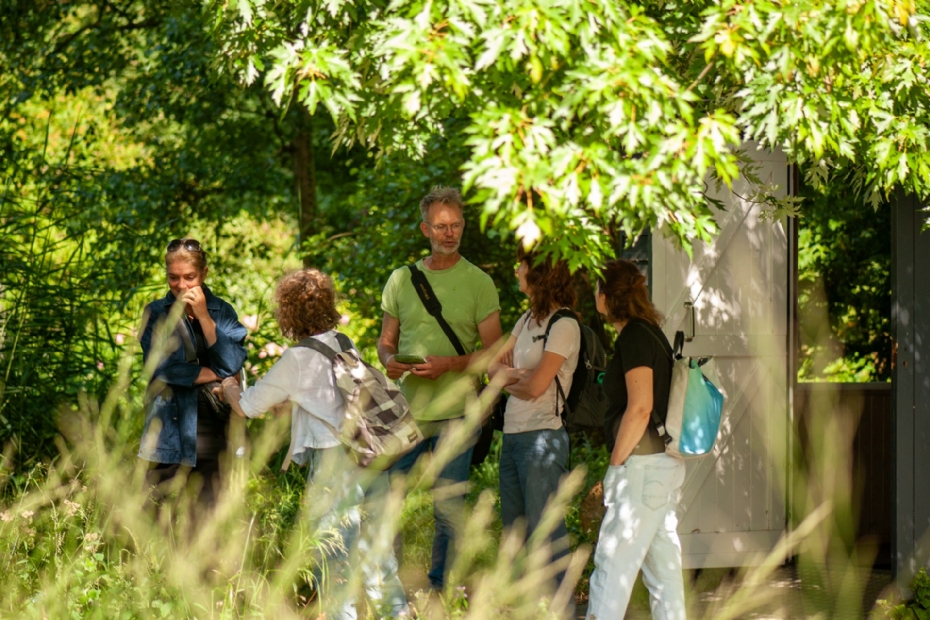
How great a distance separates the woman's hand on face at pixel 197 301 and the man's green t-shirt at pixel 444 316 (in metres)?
0.94

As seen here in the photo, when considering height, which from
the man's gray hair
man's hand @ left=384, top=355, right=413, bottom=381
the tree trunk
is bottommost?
man's hand @ left=384, top=355, right=413, bottom=381

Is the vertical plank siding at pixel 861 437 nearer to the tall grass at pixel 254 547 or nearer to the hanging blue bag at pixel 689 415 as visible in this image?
the tall grass at pixel 254 547

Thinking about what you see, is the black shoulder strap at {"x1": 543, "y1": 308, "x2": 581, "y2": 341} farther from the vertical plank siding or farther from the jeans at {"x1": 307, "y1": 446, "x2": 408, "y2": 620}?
the vertical plank siding

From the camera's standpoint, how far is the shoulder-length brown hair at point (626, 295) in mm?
4355

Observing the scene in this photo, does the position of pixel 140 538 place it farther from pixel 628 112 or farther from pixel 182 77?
pixel 182 77

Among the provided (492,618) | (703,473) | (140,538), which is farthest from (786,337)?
(140,538)

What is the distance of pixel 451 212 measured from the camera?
5.04m

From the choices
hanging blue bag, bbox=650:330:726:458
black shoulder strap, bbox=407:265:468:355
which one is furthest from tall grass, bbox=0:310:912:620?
black shoulder strap, bbox=407:265:468:355

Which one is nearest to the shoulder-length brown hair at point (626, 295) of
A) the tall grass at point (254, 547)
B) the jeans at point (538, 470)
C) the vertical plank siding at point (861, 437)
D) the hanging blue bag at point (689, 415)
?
the hanging blue bag at point (689, 415)

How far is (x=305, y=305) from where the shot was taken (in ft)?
14.4

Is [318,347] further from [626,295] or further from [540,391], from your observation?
[626,295]

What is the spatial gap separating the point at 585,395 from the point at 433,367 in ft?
2.31

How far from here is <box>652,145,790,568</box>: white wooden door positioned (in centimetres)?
585

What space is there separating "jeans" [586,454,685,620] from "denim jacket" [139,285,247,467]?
185 centimetres
